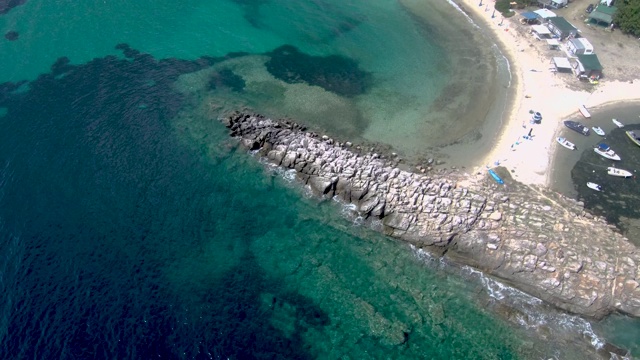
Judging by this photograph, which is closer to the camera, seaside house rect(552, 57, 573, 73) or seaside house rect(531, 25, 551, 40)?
seaside house rect(552, 57, 573, 73)

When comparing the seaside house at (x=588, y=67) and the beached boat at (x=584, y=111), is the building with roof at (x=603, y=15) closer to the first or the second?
the seaside house at (x=588, y=67)

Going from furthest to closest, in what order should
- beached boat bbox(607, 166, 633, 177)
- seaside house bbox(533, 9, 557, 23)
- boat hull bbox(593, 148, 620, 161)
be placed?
seaside house bbox(533, 9, 557, 23) < boat hull bbox(593, 148, 620, 161) < beached boat bbox(607, 166, 633, 177)

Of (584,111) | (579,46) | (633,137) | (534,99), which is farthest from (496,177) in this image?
(579,46)

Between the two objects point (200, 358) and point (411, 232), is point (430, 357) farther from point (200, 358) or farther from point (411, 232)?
point (200, 358)

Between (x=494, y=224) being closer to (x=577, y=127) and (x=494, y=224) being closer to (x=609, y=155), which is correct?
(x=609, y=155)

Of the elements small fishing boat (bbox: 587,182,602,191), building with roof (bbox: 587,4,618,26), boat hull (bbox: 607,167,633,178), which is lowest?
small fishing boat (bbox: 587,182,602,191)

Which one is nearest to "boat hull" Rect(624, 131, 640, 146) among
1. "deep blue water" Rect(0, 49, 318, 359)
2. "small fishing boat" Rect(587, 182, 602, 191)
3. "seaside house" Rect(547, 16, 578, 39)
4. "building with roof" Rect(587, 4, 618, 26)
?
"small fishing boat" Rect(587, 182, 602, 191)

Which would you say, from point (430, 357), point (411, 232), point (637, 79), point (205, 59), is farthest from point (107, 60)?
point (637, 79)

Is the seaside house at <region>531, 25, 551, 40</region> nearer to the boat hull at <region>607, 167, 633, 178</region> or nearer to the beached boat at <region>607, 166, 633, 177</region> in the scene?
the beached boat at <region>607, 166, 633, 177</region>
